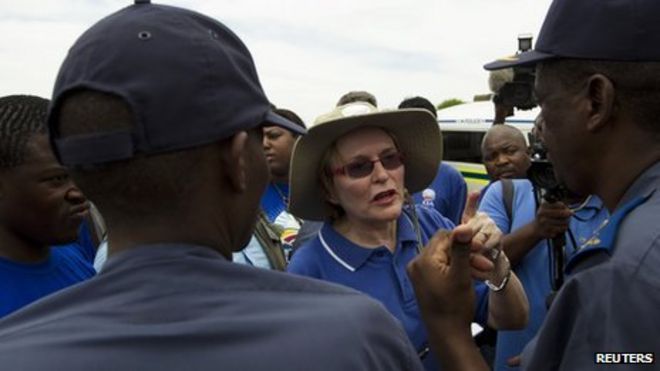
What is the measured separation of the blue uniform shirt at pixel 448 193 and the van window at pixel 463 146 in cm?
748

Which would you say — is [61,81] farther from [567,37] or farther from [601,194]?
[601,194]

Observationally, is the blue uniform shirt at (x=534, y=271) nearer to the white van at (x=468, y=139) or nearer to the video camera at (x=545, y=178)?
the video camera at (x=545, y=178)

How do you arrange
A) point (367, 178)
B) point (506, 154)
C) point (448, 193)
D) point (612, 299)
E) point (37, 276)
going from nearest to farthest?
point (612, 299)
point (37, 276)
point (367, 178)
point (448, 193)
point (506, 154)

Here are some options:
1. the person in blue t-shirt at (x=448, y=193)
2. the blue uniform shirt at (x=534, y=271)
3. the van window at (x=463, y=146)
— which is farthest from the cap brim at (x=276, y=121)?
the van window at (x=463, y=146)

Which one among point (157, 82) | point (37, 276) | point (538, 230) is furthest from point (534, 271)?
point (157, 82)

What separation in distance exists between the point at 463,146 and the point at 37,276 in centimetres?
1125

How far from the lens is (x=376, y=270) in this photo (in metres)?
2.59

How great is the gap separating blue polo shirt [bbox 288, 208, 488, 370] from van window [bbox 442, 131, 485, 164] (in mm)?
10160

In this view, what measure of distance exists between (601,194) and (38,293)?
70.4 inches

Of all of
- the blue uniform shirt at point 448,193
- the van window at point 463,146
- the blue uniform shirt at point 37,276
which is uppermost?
the blue uniform shirt at point 37,276

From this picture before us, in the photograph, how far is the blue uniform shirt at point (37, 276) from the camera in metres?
2.29

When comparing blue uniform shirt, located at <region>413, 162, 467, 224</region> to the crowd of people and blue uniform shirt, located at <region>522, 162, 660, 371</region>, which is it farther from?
blue uniform shirt, located at <region>522, 162, 660, 371</region>

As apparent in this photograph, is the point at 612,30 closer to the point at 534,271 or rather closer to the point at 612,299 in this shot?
the point at 612,299

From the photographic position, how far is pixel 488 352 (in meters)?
4.34
